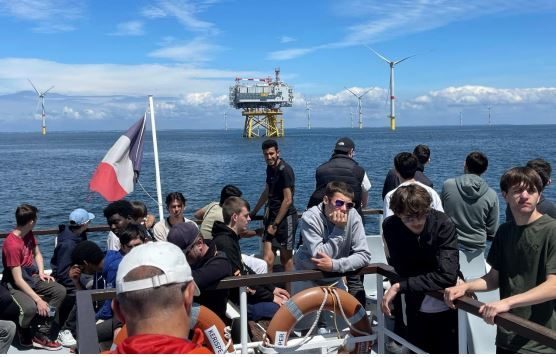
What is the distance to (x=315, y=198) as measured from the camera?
243 inches

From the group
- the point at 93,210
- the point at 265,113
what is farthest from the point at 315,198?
the point at 265,113

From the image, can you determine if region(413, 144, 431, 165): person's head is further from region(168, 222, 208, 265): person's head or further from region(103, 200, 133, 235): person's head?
region(168, 222, 208, 265): person's head

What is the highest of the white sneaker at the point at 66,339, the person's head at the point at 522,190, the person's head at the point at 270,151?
the person's head at the point at 270,151

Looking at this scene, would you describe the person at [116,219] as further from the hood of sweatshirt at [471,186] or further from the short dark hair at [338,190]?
the hood of sweatshirt at [471,186]

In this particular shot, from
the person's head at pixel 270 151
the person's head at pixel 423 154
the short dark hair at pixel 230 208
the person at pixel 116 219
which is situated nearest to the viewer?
the short dark hair at pixel 230 208

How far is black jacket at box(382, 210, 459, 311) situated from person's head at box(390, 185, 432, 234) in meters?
0.06

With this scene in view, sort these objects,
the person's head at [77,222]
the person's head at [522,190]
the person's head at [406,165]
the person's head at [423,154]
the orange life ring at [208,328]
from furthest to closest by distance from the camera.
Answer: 1. the person's head at [423,154]
2. the person's head at [77,222]
3. the person's head at [406,165]
4. the orange life ring at [208,328]
5. the person's head at [522,190]

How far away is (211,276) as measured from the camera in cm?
375

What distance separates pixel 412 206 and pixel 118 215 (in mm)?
3383

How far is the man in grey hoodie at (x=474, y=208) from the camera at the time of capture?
5.99 metres

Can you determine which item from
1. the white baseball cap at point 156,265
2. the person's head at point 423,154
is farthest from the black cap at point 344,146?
the white baseball cap at point 156,265

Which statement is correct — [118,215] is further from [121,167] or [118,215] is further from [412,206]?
[412,206]

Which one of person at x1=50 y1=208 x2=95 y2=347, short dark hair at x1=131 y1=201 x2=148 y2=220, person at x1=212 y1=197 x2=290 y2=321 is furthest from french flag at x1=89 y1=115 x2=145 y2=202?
person at x1=212 y1=197 x2=290 y2=321

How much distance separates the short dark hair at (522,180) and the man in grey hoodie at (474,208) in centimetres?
277
